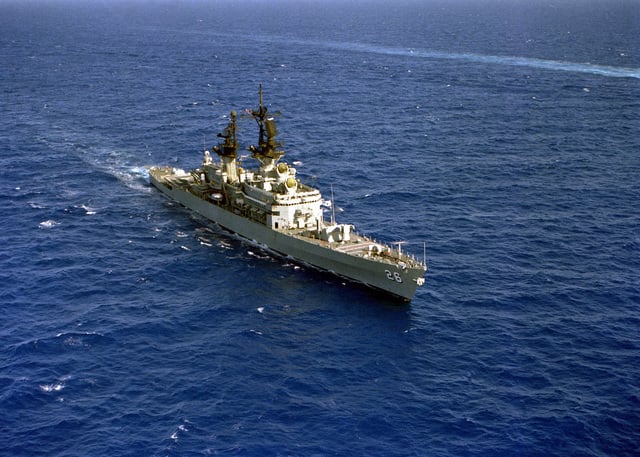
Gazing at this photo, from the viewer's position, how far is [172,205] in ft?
343

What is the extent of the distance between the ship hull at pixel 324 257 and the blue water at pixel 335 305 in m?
1.46

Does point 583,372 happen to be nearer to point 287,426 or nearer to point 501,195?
point 287,426

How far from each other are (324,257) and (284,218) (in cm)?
881

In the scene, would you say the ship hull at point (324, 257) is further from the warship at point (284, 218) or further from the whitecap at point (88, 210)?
the whitecap at point (88, 210)

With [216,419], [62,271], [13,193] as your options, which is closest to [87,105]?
[13,193]

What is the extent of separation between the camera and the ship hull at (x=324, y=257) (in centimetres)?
7600

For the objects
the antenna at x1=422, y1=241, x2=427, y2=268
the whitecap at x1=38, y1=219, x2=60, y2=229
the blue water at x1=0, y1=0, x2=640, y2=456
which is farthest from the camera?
the whitecap at x1=38, y1=219, x2=60, y2=229

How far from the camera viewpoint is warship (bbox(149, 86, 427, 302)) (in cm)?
7831

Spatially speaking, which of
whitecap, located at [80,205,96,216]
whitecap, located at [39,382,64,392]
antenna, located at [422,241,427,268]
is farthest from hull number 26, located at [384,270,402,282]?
whitecap, located at [80,205,96,216]

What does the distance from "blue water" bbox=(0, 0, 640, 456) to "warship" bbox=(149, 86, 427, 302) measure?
1.98 meters

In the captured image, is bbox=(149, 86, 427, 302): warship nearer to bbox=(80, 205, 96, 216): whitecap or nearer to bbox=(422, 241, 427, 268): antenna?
bbox=(422, 241, 427, 268): antenna

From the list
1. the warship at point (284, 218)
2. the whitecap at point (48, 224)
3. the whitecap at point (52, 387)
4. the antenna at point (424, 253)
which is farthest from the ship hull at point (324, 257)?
the whitecap at point (52, 387)

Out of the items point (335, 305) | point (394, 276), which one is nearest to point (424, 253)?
point (394, 276)

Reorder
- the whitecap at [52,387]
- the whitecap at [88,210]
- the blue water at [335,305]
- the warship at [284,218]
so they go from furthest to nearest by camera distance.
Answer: the whitecap at [88,210] → the warship at [284,218] → the whitecap at [52,387] → the blue water at [335,305]
